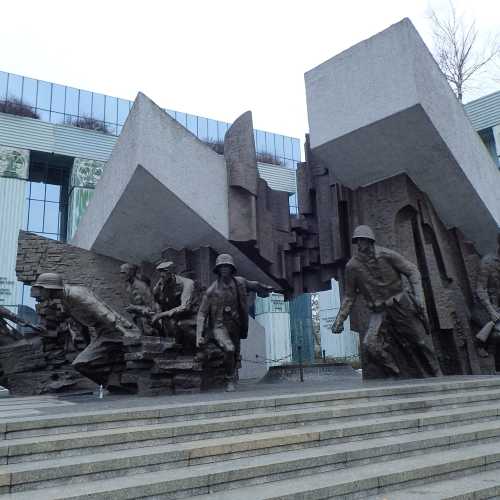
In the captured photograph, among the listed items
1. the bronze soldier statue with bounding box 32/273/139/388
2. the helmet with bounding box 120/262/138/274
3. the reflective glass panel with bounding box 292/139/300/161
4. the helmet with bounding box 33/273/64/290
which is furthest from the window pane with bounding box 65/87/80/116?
the helmet with bounding box 33/273/64/290

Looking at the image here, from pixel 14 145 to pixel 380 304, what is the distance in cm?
1967

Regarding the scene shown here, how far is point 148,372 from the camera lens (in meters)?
6.45

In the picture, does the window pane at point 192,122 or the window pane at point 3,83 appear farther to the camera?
the window pane at point 192,122

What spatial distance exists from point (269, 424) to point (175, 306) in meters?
3.94

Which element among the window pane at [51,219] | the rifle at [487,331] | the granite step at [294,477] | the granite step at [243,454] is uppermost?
the window pane at [51,219]

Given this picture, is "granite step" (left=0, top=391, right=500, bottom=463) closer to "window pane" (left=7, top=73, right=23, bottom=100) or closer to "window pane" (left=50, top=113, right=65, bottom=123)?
"window pane" (left=50, top=113, right=65, bottom=123)

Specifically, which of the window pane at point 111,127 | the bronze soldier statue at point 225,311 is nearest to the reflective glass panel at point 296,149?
the window pane at point 111,127

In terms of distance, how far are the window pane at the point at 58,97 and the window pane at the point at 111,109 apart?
229 cm

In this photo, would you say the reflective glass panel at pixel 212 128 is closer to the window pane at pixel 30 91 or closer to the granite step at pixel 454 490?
the window pane at pixel 30 91

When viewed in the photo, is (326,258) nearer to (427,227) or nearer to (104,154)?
(427,227)

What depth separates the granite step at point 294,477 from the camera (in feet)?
8.93

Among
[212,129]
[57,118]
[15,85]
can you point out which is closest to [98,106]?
[57,118]

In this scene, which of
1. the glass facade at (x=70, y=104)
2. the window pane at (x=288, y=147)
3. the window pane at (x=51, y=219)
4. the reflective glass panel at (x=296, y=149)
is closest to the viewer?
the window pane at (x=51, y=219)

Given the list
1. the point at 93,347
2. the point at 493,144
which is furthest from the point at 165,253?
the point at 493,144
